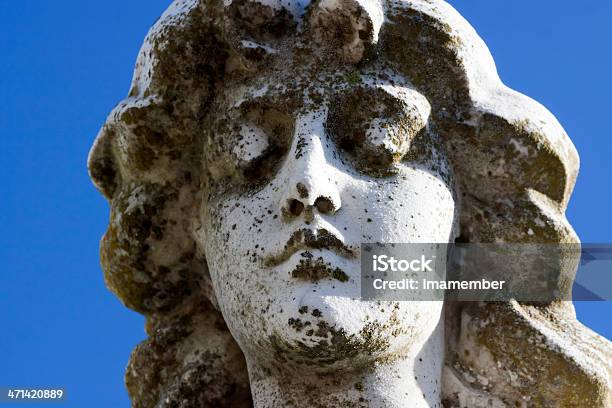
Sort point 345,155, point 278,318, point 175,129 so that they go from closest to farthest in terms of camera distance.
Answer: point 278,318 → point 345,155 → point 175,129

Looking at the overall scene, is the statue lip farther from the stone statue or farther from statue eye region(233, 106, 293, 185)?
statue eye region(233, 106, 293, 185)

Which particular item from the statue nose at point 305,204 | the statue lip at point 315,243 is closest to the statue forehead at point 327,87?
the statue nose at point 305,204

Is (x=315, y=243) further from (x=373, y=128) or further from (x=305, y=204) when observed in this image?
(x=373, y=128)

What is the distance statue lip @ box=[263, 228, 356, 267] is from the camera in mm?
3086

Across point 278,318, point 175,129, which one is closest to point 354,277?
point 278,318

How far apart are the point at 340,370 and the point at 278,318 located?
0.25 meters

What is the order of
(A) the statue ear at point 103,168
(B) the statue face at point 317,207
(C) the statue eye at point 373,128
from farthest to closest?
(A) the statue ear at point 103,168, (C) the statue eye at point 373,128, (B) the statue face at point 317,207

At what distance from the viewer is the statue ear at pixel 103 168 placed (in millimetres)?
3760

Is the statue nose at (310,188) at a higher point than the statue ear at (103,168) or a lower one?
lower

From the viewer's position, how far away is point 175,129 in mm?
3566

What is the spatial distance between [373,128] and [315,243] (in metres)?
0.46

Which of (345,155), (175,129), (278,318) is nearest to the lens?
(278,318)

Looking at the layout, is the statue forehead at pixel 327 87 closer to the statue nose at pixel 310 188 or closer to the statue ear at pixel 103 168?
the statue nose at pixel 310 188

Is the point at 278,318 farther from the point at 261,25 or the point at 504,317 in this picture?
the point at 261,25
